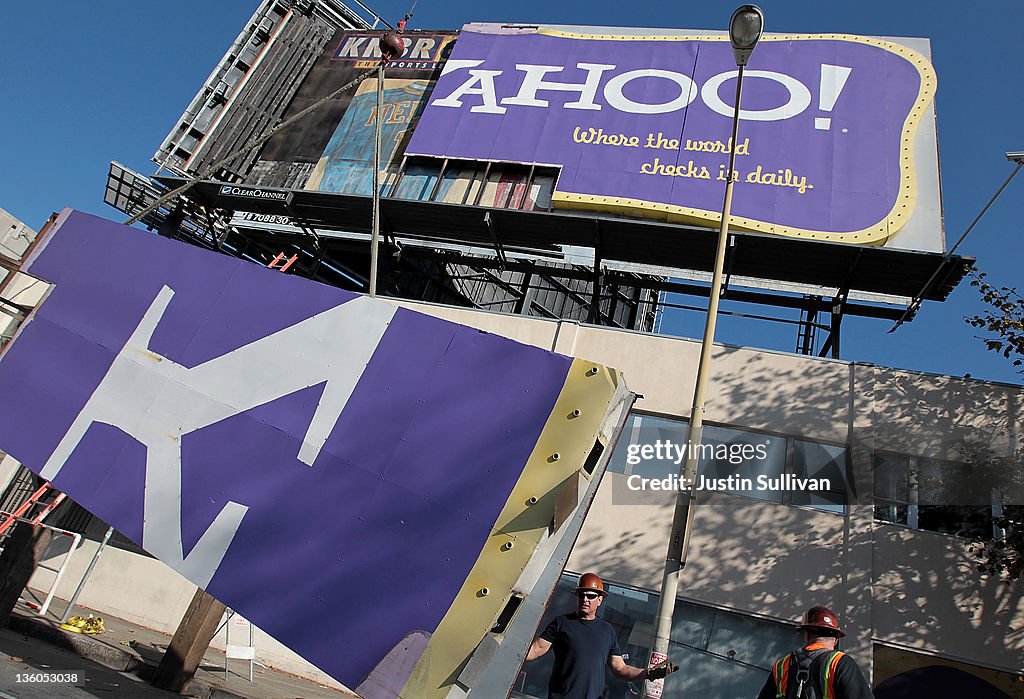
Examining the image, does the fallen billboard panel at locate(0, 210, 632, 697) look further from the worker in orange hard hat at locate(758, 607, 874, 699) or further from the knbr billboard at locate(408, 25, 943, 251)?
the knbr billboard at locate(408, 25, 943, 251)

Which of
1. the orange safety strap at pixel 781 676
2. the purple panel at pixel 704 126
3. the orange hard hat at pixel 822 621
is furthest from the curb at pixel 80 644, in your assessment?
the purple panel at pixel 704 126

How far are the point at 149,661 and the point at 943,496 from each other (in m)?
13.2

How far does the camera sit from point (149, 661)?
971 centimetres

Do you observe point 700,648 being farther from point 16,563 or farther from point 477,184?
point 477,184

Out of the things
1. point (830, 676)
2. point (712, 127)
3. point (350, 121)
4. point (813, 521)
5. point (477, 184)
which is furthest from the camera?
point (350, 121)

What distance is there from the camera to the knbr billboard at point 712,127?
14805mm

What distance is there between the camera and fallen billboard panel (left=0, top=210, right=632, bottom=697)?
3.71 m

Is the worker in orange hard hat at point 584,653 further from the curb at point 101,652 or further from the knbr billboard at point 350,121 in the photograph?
the knbr billboard at point 350,121

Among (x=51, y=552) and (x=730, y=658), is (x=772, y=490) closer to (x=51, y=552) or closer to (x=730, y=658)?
(x=730, y=658)

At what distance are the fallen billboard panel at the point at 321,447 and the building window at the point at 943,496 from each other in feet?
33.5

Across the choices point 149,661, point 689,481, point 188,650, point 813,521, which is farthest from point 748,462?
point 149,661

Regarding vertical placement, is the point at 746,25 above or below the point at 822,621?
above

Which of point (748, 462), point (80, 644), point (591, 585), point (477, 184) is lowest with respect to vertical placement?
point (80, 644)

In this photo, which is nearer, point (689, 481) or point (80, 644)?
point (689, 481)
